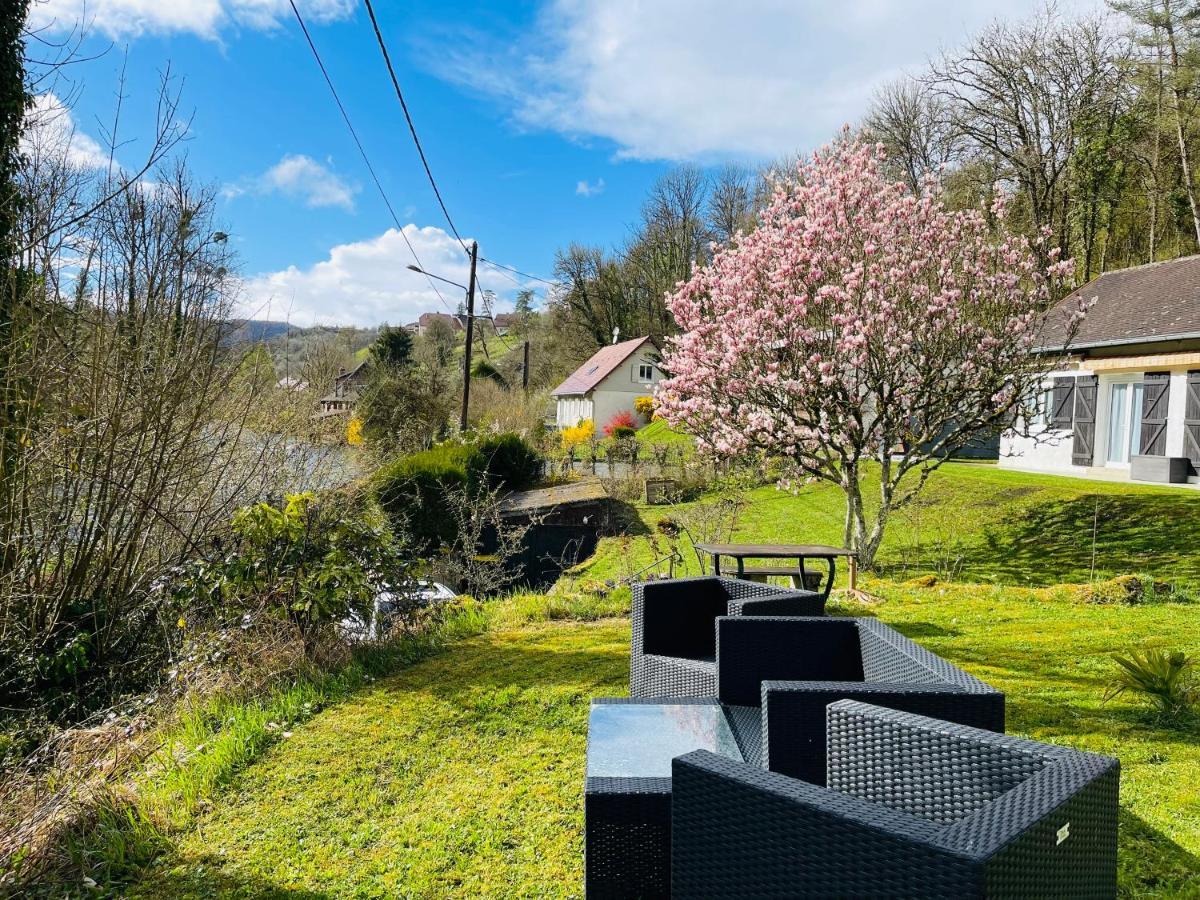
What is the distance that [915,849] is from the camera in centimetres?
138

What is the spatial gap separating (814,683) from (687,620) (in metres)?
2.03

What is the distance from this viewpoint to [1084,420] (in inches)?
631

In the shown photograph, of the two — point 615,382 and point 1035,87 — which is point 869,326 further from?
point 615,382

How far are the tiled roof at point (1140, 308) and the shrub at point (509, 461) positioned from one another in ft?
37.5

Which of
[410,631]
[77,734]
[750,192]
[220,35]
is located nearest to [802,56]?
[220,35]

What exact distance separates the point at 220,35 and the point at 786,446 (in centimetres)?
765

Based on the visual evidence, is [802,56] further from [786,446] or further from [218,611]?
[218,611]

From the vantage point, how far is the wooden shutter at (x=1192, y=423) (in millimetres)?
13344

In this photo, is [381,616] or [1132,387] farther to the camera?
[1132,387]

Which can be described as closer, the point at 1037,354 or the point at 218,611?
the point at 218,611

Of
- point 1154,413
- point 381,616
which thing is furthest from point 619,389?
point 381,616

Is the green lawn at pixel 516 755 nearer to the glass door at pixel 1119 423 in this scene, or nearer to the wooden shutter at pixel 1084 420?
the glass door at pixel 1119 423

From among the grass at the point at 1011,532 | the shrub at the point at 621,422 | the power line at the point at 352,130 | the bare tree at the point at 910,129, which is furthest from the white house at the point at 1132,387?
the shrub at the point at 621,422

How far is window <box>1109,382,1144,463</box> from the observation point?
49.0 feet
